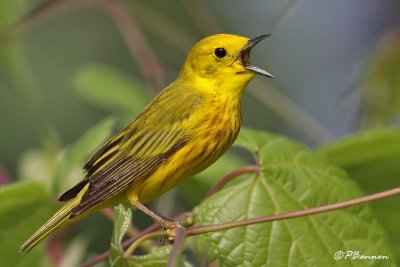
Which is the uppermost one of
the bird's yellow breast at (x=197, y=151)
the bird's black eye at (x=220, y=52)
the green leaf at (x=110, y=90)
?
the green leaf at (x=110, y=90)

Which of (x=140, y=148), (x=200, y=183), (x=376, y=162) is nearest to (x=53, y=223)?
(x=140, y=148)

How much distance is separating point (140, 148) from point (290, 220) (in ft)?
2.06

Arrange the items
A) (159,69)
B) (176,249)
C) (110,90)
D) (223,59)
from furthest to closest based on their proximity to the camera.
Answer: (110,90)
(159,69)
(223,59)
(176,249)

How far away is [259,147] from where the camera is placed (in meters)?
2.38

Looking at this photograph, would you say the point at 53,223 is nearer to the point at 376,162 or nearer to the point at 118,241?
the point at 118,241

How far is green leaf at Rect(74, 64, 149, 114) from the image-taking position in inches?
155

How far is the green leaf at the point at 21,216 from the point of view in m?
2.47

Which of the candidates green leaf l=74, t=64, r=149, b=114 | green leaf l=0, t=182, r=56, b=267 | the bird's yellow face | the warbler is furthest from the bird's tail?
green leaf l=74, t=64, r=149, b=114

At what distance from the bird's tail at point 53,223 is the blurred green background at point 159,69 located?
5.1 inches

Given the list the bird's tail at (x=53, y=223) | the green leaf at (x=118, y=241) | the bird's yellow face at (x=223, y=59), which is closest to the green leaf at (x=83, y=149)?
the bird's tail at (x=53, y=223)

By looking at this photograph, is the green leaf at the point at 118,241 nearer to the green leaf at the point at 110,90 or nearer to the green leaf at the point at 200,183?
the green leaf at the point at 200,183

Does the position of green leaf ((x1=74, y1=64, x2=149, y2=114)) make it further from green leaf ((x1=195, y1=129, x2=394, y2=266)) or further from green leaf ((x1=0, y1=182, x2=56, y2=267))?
green leaf ((x1=195, y1=129, x2=394, y2=266))

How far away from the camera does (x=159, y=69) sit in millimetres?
3414

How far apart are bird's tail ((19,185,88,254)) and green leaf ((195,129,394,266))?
0.49 meters
